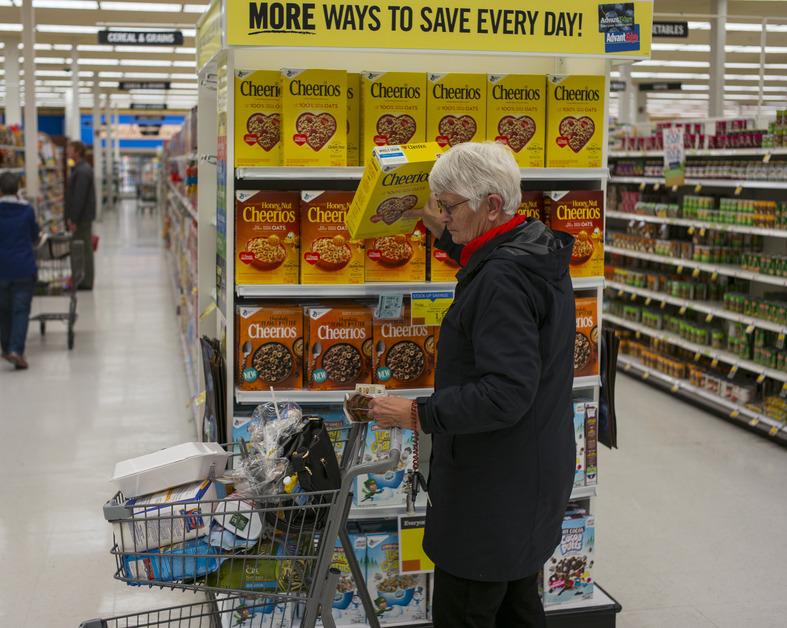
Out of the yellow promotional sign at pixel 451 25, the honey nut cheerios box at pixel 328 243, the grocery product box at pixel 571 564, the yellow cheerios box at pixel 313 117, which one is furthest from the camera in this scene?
the grocery product box at pixel 571 564

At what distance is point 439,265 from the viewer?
3.27 meters

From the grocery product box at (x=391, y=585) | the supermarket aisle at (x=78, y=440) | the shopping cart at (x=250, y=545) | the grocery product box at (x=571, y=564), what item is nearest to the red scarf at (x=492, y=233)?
the shopping cart at (x=250, y=545)

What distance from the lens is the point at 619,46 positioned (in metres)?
3.20

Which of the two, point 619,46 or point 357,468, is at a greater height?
point 619,46

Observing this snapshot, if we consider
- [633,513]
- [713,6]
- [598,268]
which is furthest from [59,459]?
[713,6]

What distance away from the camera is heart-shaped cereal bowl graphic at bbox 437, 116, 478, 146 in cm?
323

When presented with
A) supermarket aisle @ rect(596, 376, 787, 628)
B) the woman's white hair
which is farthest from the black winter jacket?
supermarket aisle @ rect(596, 376, 787, 628)

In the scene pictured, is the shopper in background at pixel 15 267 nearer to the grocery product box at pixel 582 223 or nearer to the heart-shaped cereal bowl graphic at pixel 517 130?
the heart-shaped cereal bowl graphic at pixel 517 130

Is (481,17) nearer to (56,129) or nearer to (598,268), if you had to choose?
(598,268)

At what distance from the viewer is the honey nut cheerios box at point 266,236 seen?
3129 millimetres

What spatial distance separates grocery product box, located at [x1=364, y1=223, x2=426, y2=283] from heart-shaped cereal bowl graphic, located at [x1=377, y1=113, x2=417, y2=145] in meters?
0.29

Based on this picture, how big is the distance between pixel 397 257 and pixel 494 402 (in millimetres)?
1147

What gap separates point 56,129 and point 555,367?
124ft

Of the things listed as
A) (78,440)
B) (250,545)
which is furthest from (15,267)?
(250,545)
